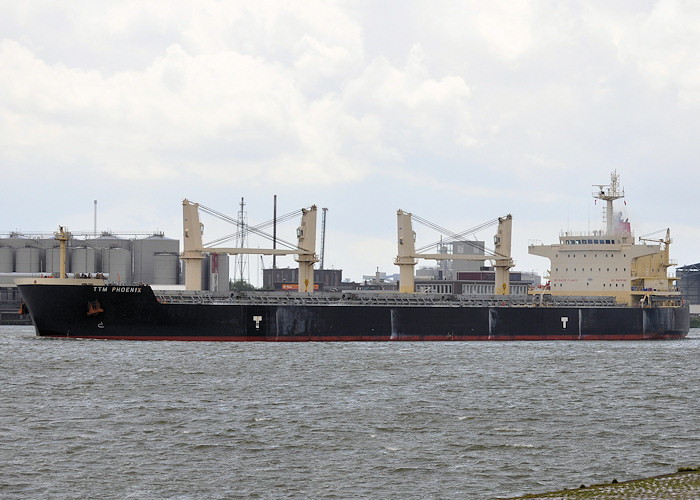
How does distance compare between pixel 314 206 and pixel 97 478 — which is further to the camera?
pixel 314 206

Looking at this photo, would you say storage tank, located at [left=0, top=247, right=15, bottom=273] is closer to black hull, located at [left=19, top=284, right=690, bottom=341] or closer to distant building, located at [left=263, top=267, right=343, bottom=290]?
distant building, located at [left=263, top=267, right=343, bottom=290]

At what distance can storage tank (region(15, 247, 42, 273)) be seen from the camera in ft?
315

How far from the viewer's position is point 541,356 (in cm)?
4284

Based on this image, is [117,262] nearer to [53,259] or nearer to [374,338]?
[53,259]

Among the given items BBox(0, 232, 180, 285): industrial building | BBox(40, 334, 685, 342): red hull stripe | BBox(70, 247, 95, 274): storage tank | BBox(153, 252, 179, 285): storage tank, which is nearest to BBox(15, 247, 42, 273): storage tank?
BBox(0, 232, 180, 285): industrial building

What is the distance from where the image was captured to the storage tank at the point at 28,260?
96125 mm

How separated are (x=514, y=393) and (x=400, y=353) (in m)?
15.0

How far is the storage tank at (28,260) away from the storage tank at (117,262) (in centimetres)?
698

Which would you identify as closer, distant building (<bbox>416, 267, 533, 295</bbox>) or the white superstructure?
the white superstructure

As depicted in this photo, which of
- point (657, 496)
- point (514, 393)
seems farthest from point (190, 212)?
point (657, 496)

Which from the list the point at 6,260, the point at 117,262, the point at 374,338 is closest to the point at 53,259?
the point at 6,260

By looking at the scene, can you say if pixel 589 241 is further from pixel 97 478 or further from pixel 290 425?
pixel 97 478

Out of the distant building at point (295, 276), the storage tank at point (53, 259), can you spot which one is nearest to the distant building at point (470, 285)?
the distant building at point (295, 276)

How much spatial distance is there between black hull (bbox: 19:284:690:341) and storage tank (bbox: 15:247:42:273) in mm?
52344
